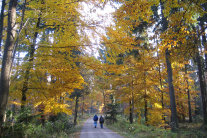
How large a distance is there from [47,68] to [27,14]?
8.90 ft

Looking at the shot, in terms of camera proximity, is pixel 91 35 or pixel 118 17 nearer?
pixel 118 17

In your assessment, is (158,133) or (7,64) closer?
(7,64)

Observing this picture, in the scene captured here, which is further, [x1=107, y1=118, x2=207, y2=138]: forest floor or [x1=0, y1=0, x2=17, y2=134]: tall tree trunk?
[x1=107, y1=118, x2=207, y2=138]: forest floor

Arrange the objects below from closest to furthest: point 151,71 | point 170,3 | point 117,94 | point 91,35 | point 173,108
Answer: point 170,3 < point 91,35 < point 173,108 < point 151,71 < point 117,94

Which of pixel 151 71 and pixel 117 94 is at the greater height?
pixel 151 71

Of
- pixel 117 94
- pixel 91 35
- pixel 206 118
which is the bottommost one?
pixel 206 118

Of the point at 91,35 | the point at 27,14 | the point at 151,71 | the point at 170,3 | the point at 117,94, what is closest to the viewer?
the point at 170,3

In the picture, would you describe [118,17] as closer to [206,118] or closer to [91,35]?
[91,35]

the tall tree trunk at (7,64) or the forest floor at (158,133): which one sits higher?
the tall tree trunk at (7,64)

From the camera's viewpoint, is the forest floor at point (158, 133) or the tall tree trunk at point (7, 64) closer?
the tall tree trunk at point (7, 64)

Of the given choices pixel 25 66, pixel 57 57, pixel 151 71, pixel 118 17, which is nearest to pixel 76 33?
pixel 57 57

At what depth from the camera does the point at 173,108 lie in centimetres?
1102

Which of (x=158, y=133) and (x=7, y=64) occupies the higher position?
(x=7, y=64)

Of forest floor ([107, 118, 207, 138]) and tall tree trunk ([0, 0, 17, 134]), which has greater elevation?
tall tree trunk ([0, 0, 17, 134])
